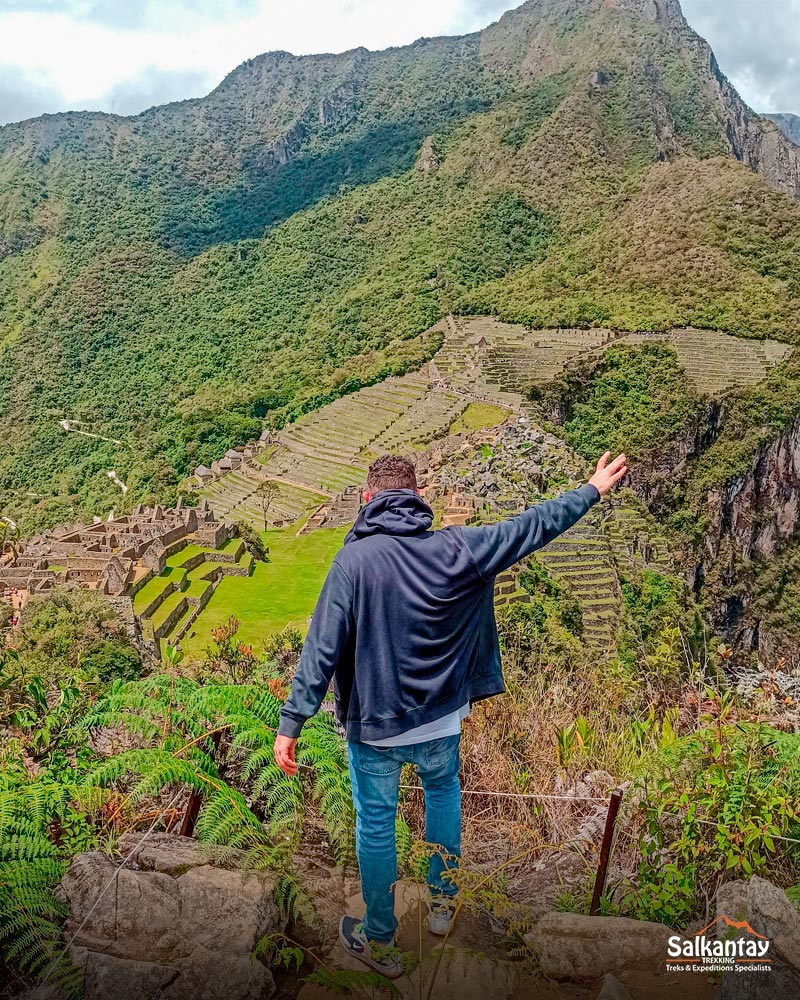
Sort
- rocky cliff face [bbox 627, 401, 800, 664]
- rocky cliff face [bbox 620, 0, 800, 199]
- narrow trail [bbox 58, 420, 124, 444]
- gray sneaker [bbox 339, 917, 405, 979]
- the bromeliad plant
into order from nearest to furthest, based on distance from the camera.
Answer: gray sneaker [bbox 339, 917, 405, 979], the bromeliad plant, rocky cliff face [bbox 627, 401, 800, 664], narrow trail [bbox 58, 420, 124, 444], rocky cliff face [bbox 620, 0, 800, 199]

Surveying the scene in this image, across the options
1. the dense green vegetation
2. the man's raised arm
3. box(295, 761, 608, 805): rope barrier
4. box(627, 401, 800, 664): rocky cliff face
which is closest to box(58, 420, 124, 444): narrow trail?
the dense green vegetation

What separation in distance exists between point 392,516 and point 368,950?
3.85 ft

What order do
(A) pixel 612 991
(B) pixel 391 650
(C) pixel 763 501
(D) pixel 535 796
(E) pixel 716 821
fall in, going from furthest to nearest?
(C) pixel 763 501 → (D) pixel 535 796 → (E) pixel 716 821 → (B) pixel 391 650 → (A) pixel 612 991

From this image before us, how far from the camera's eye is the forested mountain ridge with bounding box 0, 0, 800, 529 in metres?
55.6

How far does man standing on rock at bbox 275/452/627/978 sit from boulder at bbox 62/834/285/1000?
0.93 feet

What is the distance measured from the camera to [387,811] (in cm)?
206

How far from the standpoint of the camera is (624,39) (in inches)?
4370

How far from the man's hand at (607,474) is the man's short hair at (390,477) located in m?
0.57

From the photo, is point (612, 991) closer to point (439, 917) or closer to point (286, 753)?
point (439, 917)

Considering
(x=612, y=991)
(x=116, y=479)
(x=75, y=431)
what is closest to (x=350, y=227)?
(x=75, y=431)

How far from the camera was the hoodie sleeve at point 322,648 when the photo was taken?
1.97 m

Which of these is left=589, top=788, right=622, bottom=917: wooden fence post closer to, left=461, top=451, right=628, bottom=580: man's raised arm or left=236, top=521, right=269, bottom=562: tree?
left=461, top=451, right=628, bottom=580: man's raised arm

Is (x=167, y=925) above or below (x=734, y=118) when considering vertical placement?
below

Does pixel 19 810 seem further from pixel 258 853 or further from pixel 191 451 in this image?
pixel 191 451
